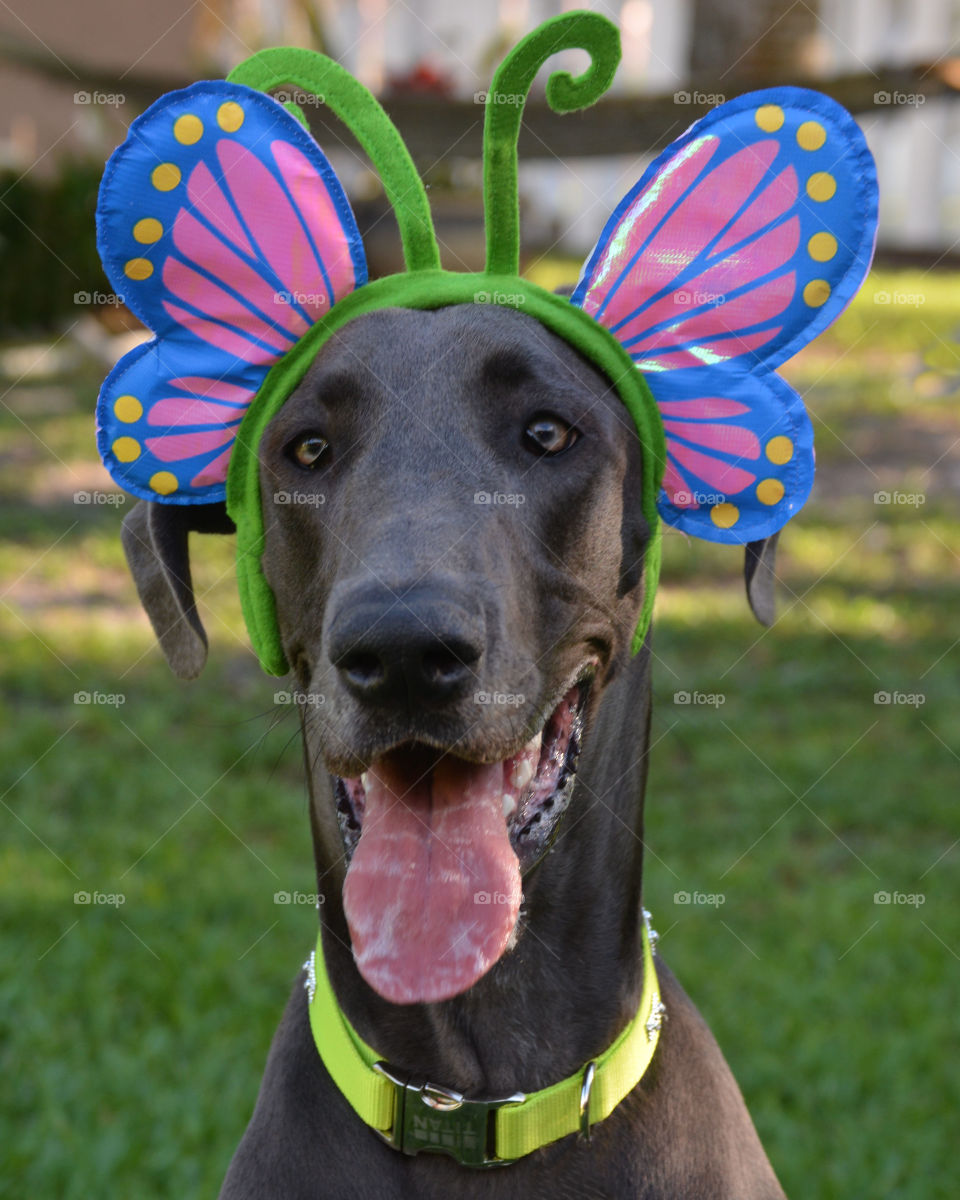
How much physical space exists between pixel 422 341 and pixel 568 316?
265 millimetres

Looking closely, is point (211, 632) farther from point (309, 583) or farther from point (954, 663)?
point (309, 583)

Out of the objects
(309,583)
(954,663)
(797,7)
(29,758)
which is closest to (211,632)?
(29,758)

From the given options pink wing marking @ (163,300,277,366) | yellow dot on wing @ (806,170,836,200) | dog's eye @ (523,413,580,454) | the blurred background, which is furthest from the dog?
the blurred background

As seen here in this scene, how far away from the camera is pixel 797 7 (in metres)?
8.62

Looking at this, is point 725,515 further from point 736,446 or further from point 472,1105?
point 472,1105

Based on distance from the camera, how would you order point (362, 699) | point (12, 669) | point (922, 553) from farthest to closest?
point (922, 553)
point (12, 669)
point (362, 699)

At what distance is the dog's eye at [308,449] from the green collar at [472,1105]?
0.97 metres

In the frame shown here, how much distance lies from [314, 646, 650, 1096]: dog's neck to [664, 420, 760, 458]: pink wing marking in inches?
17.2

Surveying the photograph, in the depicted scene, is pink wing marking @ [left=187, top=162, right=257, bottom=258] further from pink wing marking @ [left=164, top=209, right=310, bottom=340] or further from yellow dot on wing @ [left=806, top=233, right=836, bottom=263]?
yellow dot on wing @ [left=806, top=233, right=836, bottom=263]

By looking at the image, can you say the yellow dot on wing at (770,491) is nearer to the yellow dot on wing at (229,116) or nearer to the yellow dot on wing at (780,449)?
the yellow dot on wing at (780,449)

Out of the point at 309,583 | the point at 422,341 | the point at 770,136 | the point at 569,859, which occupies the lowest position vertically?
the point at 569,859

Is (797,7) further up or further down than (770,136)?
further down

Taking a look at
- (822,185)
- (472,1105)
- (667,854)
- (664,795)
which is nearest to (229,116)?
(822,185)

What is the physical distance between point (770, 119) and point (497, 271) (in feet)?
1.72
